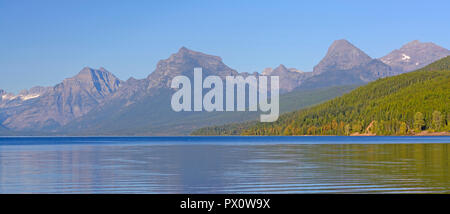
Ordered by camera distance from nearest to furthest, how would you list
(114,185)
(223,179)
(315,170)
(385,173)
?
1. (114,185)
2. (223,179)
3. (385,173)
4. (315,170)
